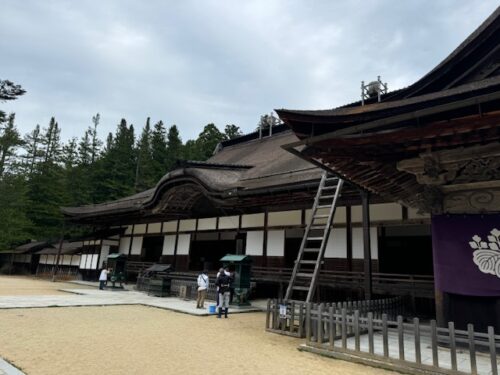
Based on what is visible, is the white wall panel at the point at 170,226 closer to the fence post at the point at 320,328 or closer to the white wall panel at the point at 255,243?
the white wall panel at the point at 255,243

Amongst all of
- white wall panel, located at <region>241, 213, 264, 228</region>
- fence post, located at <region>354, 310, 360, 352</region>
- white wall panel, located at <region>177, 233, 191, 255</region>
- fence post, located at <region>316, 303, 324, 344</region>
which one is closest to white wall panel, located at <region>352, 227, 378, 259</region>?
white wall panel, located at <region>241, 213, 264, 228</region>

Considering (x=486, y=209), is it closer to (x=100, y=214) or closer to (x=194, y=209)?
(x=194, y=209)

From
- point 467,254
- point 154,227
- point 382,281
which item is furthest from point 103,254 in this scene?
point 467,254

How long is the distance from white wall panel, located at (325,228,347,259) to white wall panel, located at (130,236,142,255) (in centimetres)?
1291

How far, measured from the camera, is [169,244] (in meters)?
18.6

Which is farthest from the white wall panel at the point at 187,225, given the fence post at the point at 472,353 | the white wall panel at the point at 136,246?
the fence post at the point at 472,353

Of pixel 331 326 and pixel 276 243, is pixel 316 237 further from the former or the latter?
pixel 331 326

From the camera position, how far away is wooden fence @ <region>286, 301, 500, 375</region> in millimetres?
4484

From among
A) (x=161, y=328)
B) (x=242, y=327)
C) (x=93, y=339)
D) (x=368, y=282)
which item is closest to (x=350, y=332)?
(x=368, y=282)

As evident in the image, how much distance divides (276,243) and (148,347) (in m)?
8.29

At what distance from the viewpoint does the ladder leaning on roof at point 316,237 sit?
7.63 m

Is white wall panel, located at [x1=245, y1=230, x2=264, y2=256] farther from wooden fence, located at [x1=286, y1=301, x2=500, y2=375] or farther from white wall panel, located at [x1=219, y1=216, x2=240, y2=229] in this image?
wooden fence, located at [x1=286, y1=301, x2=500, y2=375]

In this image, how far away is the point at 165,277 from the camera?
1398cm

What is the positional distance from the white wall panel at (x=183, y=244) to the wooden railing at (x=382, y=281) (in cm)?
614
